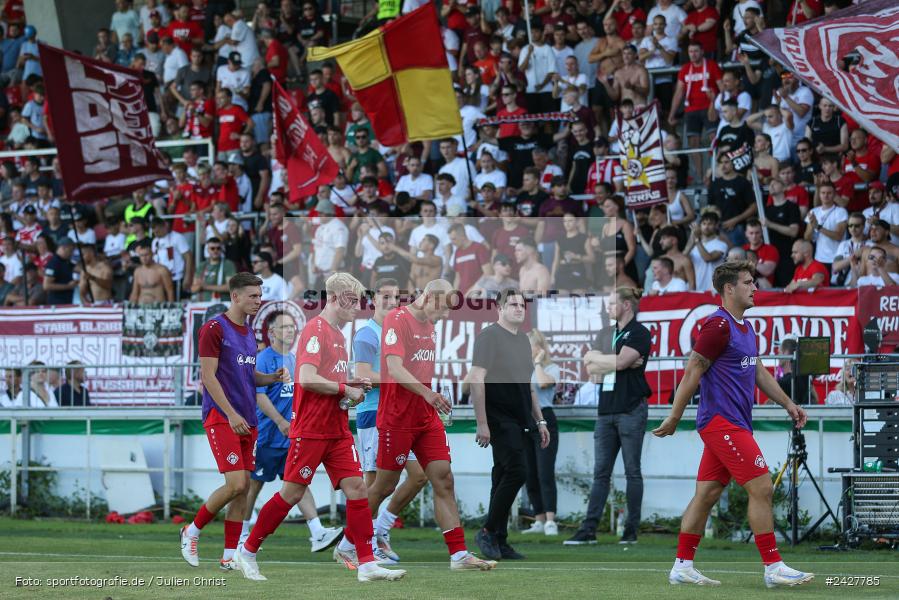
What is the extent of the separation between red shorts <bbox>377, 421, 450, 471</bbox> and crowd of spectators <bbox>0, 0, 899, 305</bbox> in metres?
5.95

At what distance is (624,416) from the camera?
14289 millimetres

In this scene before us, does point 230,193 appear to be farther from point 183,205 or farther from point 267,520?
point 267,520

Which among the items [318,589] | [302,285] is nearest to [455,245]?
[302,285]

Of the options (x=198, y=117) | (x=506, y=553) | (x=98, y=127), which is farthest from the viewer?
(x=198, y=117)

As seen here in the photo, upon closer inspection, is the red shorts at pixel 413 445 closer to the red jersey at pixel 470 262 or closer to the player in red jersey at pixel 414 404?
the player in red jersey at pixel 414 404

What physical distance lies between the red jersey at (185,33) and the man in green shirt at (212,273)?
7.82 metres

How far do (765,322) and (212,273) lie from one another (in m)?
8.77

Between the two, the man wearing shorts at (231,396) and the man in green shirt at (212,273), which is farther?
the man in green shirt at (212,273)

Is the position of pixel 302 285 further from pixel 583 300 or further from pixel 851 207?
pixel 851 207

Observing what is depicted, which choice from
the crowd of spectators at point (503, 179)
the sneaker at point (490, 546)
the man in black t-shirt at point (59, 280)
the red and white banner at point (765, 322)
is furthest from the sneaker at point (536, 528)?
the man in black t-shirt at point (59, 280)

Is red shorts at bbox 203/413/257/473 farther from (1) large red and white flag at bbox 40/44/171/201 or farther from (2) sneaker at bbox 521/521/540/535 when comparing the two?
(1) large red and white flag at bbox 40/44/171/201

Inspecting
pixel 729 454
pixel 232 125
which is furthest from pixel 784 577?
pixel 232 125

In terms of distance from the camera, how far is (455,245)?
1880 cm

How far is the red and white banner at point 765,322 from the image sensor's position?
49.8 ft
